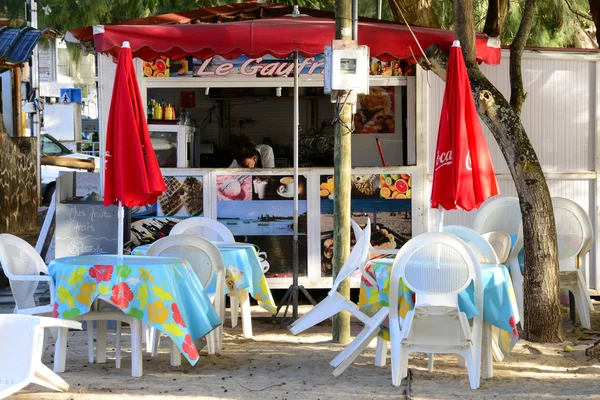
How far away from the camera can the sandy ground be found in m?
5.60

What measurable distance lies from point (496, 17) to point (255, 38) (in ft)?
8.51

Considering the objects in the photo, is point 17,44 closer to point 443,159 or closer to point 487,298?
point 443,159

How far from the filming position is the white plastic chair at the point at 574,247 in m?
7.89

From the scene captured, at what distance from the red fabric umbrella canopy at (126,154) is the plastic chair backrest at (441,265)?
1.85 m

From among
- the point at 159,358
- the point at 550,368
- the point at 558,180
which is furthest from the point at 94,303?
the point at 558,180

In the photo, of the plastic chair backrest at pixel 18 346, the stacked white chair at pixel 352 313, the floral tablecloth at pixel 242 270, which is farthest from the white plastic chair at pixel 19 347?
the floral tablecloth at pixel 242 270

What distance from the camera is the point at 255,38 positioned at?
7668 millimetres

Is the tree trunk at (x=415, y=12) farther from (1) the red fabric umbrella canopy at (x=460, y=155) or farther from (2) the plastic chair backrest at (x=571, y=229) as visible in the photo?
(1) the red fabric umbrella canopy at (x=460, y=155)

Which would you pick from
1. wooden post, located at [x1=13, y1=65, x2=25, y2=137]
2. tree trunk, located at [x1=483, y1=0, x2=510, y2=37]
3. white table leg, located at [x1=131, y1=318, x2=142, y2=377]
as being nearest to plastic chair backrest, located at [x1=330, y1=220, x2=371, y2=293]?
white table leg, located at [x1=131, y1=318, x2=142, y2=377]

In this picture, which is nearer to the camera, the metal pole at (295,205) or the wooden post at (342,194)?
the wooden post at (342,194)

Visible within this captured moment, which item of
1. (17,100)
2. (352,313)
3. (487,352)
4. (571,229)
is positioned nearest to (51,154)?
(17,100)

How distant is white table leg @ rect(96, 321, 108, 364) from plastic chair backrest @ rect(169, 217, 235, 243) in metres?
1.54

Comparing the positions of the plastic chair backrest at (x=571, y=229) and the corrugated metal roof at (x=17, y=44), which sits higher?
the corrugated metal roof at (x=17, y=44)

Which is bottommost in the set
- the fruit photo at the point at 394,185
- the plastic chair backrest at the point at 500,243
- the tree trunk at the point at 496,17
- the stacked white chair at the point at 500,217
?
the plastic chair backrest at the point at 500,243
